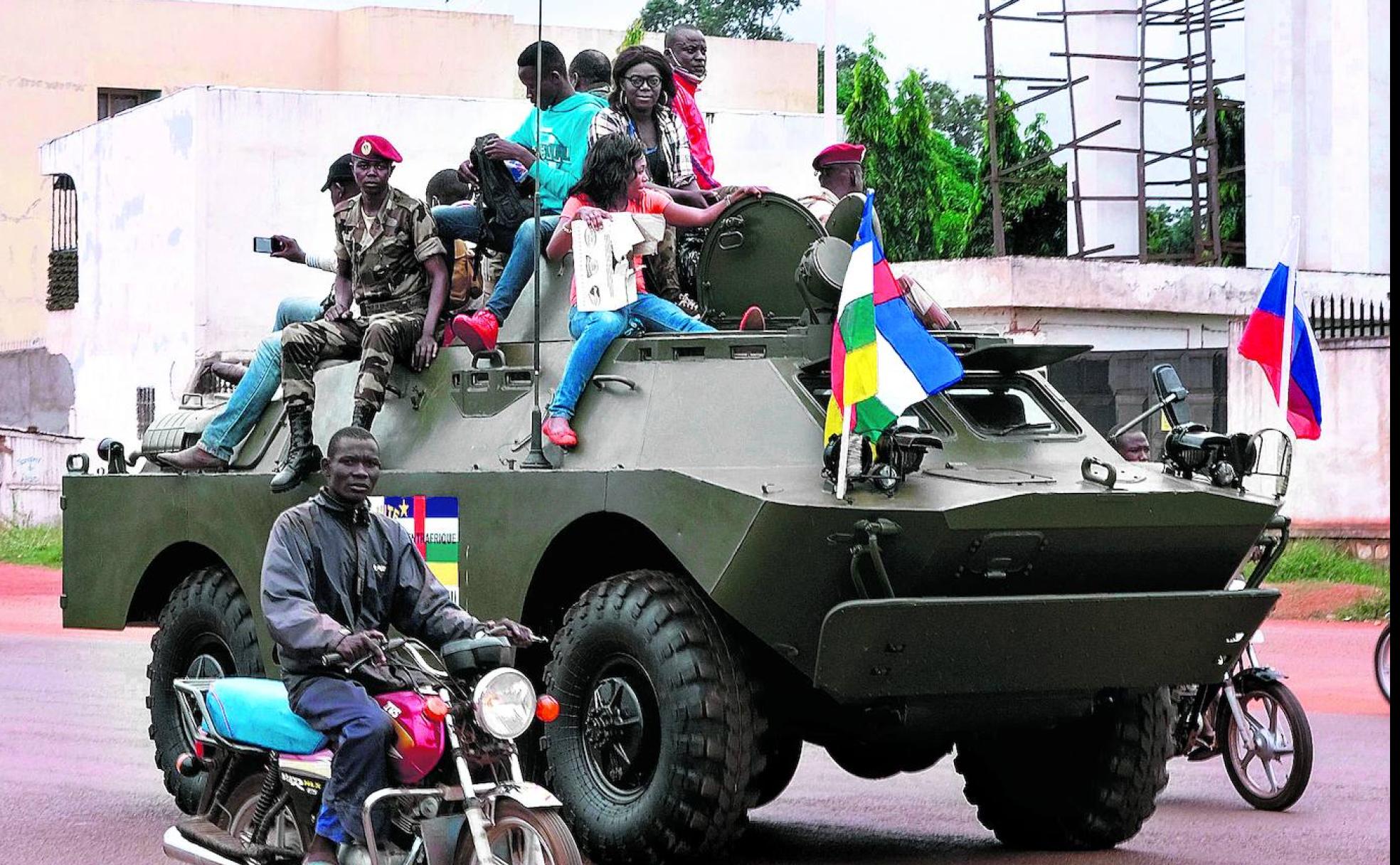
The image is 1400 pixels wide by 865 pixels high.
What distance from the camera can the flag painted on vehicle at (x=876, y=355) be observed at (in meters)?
7.45

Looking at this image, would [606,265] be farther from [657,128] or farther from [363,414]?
[657,128]

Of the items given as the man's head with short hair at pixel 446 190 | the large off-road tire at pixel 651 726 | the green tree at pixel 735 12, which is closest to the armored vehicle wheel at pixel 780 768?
the large off-road tire at pixel 651 726

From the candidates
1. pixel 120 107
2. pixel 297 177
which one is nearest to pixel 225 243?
pixel 297 177

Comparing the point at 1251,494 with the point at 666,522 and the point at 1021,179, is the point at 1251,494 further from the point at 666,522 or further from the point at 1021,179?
the point at 1021,179

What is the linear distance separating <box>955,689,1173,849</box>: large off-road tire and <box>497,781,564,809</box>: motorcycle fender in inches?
107

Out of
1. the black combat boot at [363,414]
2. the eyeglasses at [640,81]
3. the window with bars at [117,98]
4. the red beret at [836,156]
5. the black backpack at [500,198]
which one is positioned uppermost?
the window with bars at [117,98]

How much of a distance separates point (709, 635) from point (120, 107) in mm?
30218

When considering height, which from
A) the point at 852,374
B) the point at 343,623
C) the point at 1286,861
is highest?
the point at 852,374

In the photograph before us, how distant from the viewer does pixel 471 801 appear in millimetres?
6148

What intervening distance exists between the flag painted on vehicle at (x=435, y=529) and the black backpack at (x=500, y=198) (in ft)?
5.42

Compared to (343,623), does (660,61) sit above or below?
above

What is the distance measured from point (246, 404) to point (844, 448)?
3736mm

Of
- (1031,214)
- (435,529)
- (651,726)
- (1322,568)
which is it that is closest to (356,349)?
(435,529)

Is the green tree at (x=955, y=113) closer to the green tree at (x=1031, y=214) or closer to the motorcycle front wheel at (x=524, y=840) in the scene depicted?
the green tree at (x=1031, y=214)
